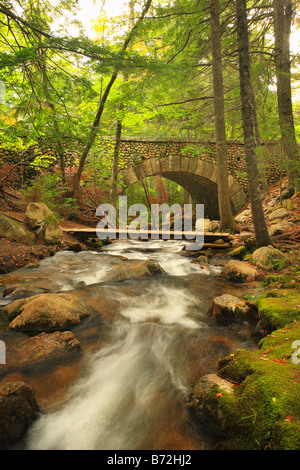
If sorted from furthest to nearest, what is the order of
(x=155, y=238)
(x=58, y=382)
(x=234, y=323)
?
(x=155, y=238) < (x=234, y=323) < (x=58, y=382)

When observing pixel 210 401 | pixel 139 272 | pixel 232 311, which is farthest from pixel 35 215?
pixel 210 401

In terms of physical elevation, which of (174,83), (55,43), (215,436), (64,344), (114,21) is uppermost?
(114,21)

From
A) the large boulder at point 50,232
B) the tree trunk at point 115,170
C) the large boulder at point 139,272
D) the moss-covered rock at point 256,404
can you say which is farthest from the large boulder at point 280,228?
the tree trunk at point 115,170

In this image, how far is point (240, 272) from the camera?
4426 mm

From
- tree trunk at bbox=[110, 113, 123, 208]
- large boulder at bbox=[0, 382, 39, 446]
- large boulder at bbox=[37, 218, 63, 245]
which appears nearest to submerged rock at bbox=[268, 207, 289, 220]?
tree trunk at bbox=[110, 113, 123, 208]

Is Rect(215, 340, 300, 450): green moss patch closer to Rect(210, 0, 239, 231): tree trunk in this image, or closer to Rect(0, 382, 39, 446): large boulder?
Rect(0, 382, 39, 446): large boulder

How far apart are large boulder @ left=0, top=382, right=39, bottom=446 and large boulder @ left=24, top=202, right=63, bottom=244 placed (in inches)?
196

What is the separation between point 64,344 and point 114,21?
9602 millimetres

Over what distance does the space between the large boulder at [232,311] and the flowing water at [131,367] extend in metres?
0.13

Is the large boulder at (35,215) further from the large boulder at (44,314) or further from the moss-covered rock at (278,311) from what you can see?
the moss-covered rock at (278,311)

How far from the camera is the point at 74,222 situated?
362 inches

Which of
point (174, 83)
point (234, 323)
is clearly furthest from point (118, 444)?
point (174, 83)

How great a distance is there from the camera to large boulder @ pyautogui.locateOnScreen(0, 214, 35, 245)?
5344 millimetres

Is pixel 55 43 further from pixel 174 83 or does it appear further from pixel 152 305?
pixel 174 83
